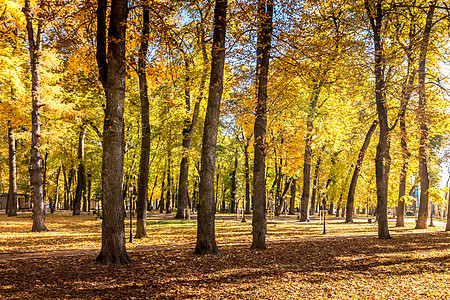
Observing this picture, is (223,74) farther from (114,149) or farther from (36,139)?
(36,139)

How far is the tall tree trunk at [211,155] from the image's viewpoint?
934cm

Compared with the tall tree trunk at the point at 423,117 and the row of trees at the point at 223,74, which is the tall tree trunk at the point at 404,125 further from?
the tall tree trunk at the point at 423,117

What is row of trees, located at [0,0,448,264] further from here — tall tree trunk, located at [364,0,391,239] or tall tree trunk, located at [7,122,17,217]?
tall tree trunk, located at [7,122,17,217]

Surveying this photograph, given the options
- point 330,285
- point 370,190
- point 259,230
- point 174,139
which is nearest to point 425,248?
point 259,230

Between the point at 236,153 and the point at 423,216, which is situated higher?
the point at 236,153

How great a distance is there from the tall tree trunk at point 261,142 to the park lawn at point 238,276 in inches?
28.3

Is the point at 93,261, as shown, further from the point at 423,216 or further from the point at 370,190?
the point at 370,190

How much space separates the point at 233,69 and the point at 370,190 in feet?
87.6

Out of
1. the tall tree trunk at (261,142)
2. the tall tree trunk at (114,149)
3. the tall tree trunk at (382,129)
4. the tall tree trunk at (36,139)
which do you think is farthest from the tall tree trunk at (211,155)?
the tall tree trunk at (36,139)

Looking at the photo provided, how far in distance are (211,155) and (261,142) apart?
6.34 ft

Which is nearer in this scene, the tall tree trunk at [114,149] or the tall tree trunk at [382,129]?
the tall tree trunk at [114,149]

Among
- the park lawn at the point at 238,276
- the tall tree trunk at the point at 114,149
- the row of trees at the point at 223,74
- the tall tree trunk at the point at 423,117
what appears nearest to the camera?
the park lawn at the point at 238,276

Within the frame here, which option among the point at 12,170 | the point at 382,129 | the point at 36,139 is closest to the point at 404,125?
the point at 382,129

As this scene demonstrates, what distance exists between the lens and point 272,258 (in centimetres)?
914
